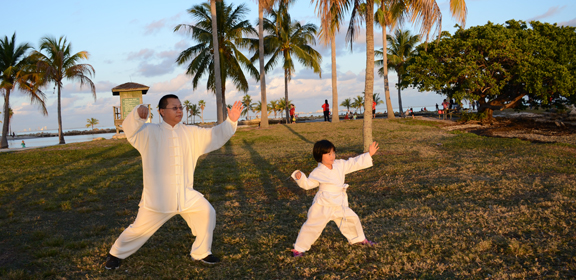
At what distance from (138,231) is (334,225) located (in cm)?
286

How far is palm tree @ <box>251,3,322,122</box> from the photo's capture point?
30.1 m

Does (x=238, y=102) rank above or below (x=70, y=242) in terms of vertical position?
above

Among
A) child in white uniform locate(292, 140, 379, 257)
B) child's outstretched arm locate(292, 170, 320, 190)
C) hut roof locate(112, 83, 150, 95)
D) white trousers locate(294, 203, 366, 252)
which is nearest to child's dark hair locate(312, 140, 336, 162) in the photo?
child in white uniform locate(292, 140, 379, 257)

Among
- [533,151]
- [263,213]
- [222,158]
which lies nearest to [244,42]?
[222,158]

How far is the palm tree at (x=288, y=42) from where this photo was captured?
30062mm

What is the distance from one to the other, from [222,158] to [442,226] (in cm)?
1040

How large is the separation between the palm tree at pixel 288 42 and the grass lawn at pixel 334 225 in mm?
20302

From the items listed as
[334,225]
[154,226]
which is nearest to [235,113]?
[154,226]

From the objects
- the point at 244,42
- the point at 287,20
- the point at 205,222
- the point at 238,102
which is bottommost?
the point at 205,222

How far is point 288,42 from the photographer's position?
1240 inches

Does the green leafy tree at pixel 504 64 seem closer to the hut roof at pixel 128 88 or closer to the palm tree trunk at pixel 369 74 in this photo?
the palm tree trunk at pixel 369 74

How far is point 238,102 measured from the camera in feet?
12.8

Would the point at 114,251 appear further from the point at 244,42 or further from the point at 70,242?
the point at 244,42

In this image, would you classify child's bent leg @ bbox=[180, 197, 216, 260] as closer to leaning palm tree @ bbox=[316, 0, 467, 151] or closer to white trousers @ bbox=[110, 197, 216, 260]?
white trousers @ bbox=[110, 197, 216, 260]
